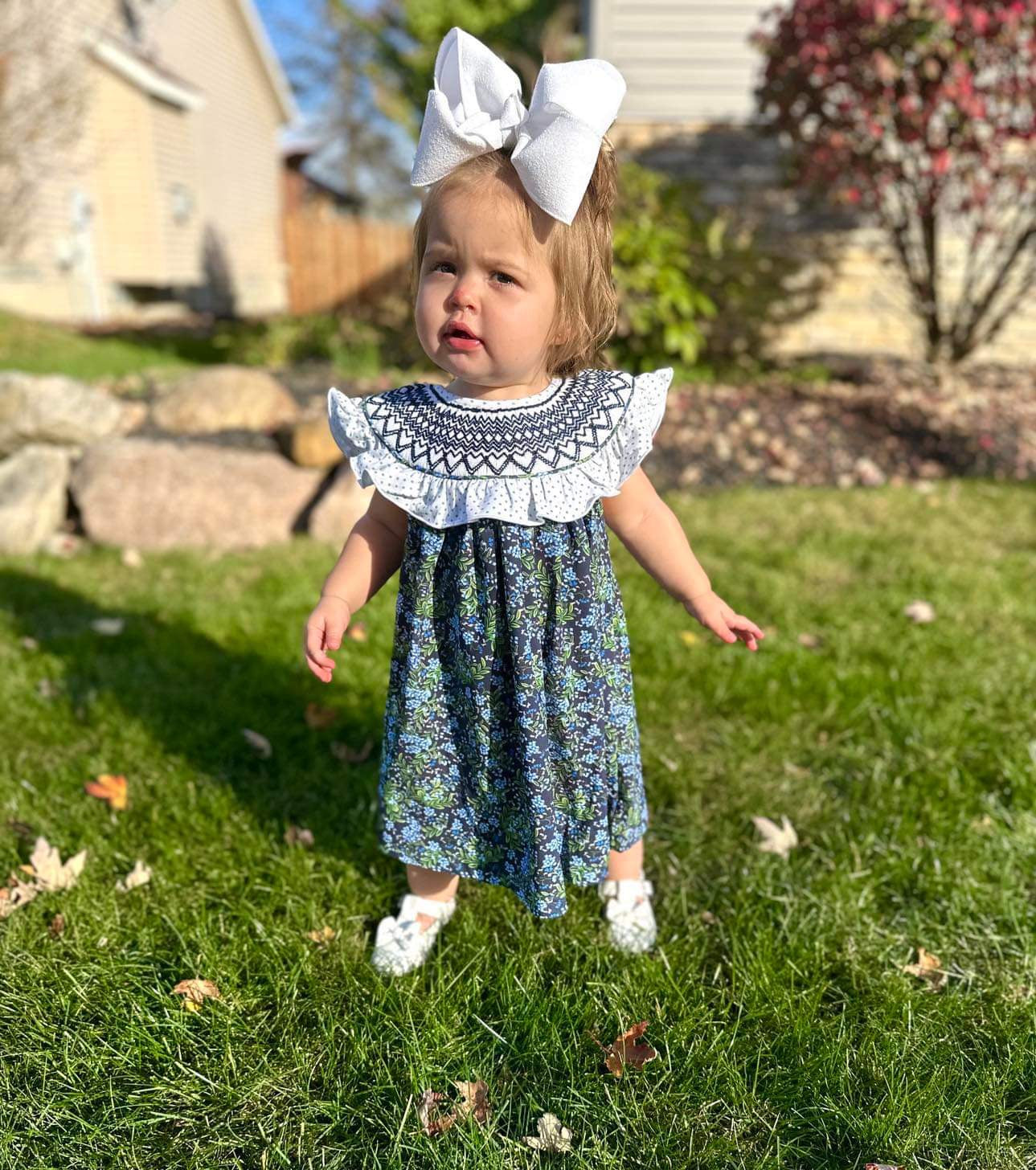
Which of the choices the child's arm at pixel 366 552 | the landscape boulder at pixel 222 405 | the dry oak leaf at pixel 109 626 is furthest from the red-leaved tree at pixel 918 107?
the child's arm at pixel 366 552

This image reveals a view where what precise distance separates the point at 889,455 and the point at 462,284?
5583mm

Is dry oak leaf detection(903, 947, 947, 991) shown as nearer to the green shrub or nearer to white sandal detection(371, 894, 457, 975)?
white sandal detection(371, 894, 457, 975)

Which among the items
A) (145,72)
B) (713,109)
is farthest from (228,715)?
(145,72)

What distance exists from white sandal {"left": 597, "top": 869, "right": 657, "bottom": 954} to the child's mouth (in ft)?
4.35

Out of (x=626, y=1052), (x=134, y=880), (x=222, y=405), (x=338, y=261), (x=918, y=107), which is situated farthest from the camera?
(x=338, y=261)

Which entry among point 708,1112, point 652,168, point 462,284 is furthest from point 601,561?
point 652,168

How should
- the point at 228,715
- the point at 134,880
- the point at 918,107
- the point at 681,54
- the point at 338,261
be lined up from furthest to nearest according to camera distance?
the point at 338,261
the point at 681,54
the point at 918,107
the point at 228,715
the point at 134,880

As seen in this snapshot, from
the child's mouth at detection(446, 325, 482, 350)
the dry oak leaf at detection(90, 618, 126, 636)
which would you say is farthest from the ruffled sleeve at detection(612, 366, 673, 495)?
the dry oak leaf at detection(90, 618, 126, 636)

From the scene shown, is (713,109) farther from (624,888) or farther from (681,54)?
(624,888)

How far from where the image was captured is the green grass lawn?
5.57ft

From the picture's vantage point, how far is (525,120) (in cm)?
161

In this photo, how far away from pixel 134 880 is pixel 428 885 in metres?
0.77

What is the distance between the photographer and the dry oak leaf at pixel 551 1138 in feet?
5.46

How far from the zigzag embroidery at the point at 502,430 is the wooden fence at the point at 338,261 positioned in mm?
11260
